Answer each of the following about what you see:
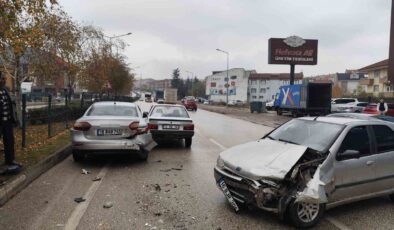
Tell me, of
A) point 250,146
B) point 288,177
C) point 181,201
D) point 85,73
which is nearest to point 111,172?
point 181,201

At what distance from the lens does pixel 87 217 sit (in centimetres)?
498

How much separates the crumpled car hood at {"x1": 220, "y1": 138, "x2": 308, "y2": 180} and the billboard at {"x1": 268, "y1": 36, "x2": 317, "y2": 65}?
118 ft

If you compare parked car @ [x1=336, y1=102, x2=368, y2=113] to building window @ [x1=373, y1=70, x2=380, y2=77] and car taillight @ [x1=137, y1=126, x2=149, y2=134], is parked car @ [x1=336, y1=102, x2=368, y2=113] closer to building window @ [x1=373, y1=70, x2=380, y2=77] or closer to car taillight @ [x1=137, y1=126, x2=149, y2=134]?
car taillight @ [x1=137, y1=126, x2=149, y2=134]

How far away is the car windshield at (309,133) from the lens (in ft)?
18.0

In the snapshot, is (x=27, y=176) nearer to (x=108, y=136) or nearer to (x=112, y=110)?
(x=108, y=136)

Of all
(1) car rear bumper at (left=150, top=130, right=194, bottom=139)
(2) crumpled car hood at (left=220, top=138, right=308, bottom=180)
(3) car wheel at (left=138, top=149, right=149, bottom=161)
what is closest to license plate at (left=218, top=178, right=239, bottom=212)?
(2) crumpled car hood at (left=220, top=138, right=308, bottom=180)

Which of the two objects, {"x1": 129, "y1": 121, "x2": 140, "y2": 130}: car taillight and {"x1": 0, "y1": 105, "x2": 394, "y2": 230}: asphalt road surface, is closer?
{"x1": 0, "y1": 105, "x2": 394, "y2": 230}: asphalt road surface

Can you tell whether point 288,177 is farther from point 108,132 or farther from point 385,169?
point 108,132

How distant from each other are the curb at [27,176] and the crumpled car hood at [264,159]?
3.39 m

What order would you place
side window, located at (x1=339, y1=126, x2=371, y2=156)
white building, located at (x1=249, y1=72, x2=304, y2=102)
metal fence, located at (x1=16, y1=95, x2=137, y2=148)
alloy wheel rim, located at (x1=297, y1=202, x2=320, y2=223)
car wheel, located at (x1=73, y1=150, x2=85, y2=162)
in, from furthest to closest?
white building, located at (x1=249, y1=72, x2=304, y2=102), metal fence, located at (x1=16, y1=95, x2=137, y2=148), car wheel, located at (x1=73, y1=150, x2=85, y2=162), side window, located at (x1=339, y1=126, x2=371, y2=156), alloy wheel rim, located at (x1=297, y1=202, x2=320, y2=223)

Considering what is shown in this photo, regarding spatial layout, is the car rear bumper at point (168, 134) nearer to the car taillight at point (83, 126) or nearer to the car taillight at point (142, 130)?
the car taillight at point (142, 130)

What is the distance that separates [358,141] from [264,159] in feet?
5.13

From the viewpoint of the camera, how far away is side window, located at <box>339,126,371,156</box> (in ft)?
17.9

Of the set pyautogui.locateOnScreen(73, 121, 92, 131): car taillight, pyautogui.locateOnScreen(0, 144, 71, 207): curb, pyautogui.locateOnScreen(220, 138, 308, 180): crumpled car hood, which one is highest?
pyautogui.locateOnScreen(73, 121, 92, 131): car taillight
